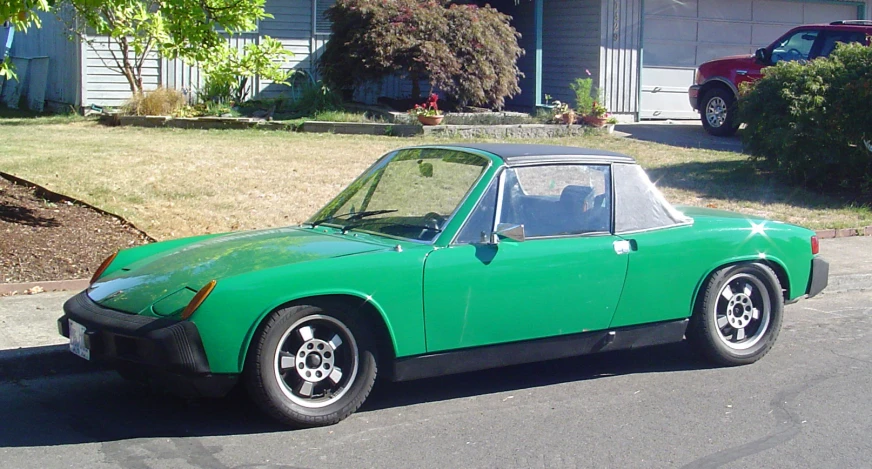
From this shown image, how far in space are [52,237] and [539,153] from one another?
16.5 feet

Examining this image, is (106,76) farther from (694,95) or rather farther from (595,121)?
(694,95)

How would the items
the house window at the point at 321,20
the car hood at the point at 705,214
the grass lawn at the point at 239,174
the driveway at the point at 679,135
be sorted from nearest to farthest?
the car hood at the point at 705,214 < the grass lawn at the point at 239,174 < the driveway at the point at 679,135 < the house window at the point at 321,20

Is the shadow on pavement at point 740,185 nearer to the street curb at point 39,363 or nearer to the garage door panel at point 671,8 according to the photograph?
the garage door panel at point 671,8

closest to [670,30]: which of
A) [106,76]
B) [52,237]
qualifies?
[106,76]

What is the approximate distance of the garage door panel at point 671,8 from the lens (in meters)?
20.7

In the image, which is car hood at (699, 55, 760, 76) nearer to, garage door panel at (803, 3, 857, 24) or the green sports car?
garage door panel at (803, 3, 857, 24)

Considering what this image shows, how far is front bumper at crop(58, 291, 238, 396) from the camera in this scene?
4695mm

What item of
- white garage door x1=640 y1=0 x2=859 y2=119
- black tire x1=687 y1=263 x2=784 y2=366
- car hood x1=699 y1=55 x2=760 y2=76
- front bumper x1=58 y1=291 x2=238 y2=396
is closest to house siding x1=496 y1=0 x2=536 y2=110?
white garage door x1=640 y1=0 x2=859 y2=119

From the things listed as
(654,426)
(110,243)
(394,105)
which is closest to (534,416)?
(654,426)

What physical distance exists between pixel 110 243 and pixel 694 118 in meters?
15.5

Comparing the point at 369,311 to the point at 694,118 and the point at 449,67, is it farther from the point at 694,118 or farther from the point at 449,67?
the point at 694,118

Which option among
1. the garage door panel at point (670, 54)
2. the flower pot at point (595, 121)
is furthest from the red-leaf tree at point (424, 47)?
the garage door panel at point (670, 54)

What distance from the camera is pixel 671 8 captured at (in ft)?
68.9

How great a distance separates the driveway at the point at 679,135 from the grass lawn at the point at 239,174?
0.87 m
